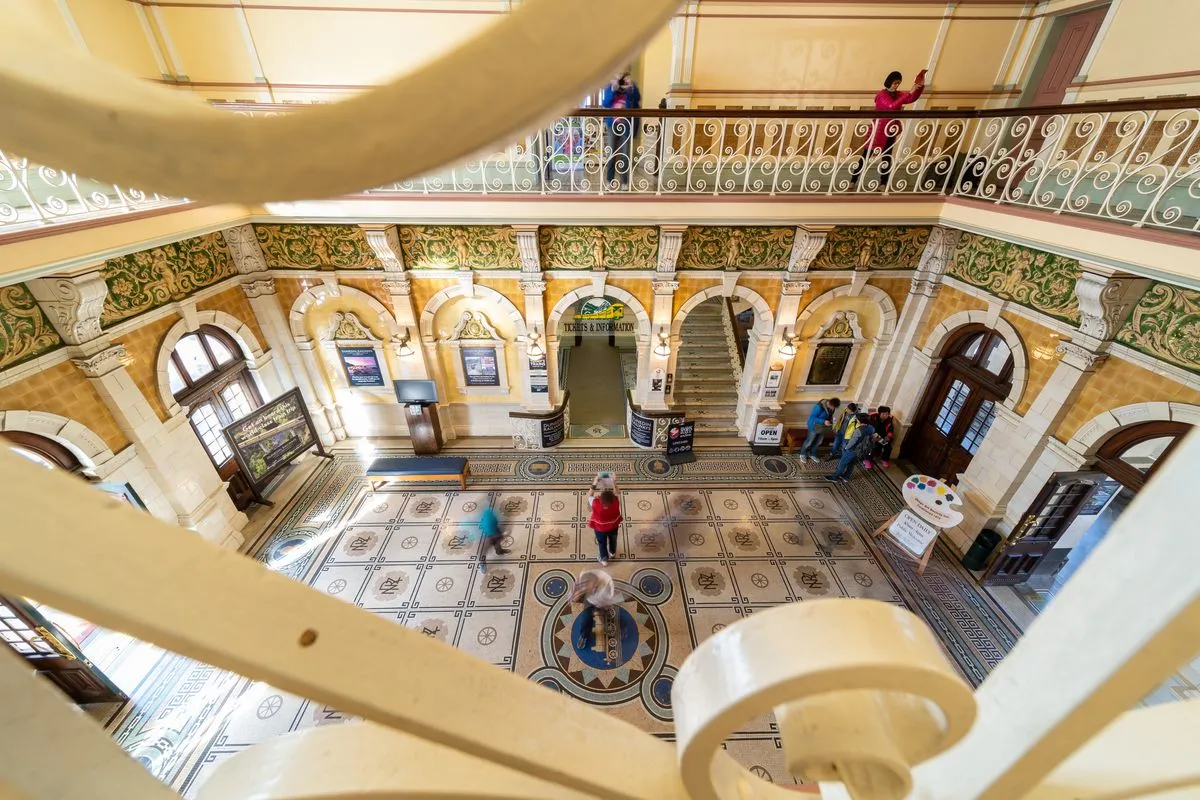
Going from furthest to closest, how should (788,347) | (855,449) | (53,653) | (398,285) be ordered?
(788,347), (855,449), (398,285), (53,653)

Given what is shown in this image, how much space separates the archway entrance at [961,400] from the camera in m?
6.89

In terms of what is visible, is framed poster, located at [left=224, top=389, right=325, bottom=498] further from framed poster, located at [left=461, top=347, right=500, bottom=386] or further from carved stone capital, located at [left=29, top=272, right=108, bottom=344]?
framed poster, located at [left=461, top=347, right=500, bottom=386]

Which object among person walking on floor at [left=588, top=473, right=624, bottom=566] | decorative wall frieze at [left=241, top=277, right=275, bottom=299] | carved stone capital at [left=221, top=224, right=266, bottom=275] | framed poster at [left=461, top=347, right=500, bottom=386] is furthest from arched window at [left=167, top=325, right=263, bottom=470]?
person walking on floor at [left=588, top=473, right=624, bottom=566]

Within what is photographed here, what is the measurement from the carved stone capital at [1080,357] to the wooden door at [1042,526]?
1199mm

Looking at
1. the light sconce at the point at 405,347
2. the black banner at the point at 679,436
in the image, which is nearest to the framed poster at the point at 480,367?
the light sconce at the point at 405,347

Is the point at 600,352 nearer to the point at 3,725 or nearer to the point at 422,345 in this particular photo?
the point at 422,345

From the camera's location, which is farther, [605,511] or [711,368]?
[711,368]

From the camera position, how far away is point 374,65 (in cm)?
763

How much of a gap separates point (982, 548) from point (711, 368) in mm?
5337

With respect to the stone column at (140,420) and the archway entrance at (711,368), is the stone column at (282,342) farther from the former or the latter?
the archway entrance at (711,368)

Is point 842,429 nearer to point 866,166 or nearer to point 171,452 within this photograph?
point 866,166

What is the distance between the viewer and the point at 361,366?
8461 millimetres

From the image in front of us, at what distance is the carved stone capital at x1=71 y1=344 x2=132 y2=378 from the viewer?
5148 millimetres

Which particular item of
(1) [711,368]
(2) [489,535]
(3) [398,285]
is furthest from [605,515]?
(1) [711,368]
